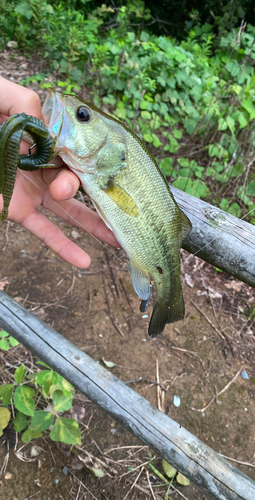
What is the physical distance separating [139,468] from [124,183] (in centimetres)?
198

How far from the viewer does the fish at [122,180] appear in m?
1.11

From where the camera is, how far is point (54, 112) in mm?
1093

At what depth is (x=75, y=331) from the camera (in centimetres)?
267

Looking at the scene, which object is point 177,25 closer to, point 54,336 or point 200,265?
point 200,265

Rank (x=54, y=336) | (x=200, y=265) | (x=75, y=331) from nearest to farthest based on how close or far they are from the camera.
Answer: (x=54, y=336) → (x=75, y=331) → (x=200, y=265)

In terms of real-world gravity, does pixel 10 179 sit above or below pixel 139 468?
above

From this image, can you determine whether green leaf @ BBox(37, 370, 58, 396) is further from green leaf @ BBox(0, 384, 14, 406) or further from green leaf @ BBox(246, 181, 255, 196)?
green leaf @ BBox(246, 181, 255, 196)

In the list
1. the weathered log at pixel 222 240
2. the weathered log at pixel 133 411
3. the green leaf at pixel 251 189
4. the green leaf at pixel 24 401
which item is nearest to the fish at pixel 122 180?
the weathered log at pixel 222 240

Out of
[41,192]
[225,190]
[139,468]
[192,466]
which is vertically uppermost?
[41,192]

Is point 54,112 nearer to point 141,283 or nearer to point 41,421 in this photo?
point 141,283

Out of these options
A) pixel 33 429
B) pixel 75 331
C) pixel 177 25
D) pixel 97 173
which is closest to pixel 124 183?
pixel 97 173

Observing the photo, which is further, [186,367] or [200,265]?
[200,265]

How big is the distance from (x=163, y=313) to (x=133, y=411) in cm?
63

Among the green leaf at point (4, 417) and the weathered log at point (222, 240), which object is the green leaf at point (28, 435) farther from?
the weathered log at point (222, 240)
